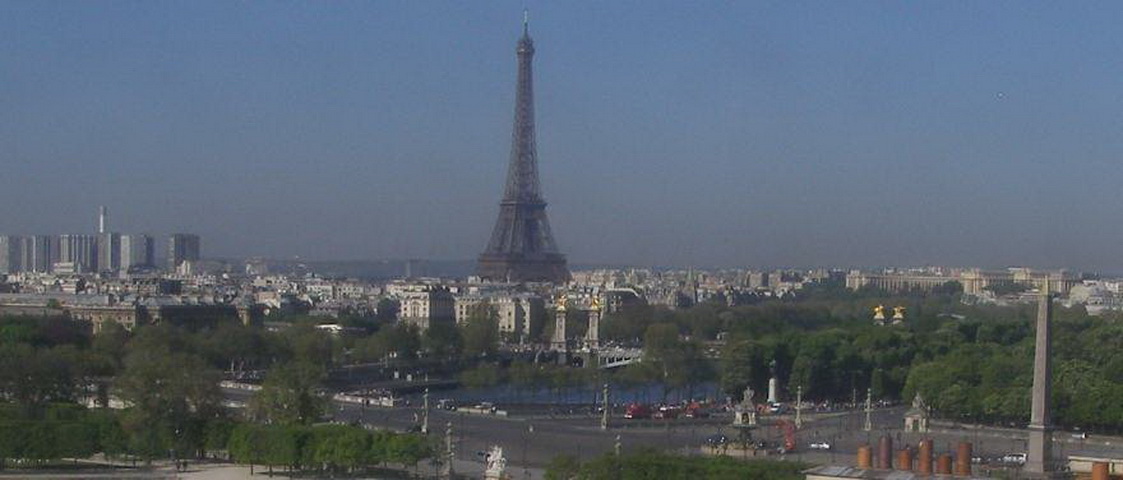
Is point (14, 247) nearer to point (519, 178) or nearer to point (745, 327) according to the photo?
point (519, 178)

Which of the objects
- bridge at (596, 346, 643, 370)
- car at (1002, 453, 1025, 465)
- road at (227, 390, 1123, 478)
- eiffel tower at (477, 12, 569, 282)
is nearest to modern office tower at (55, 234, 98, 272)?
eiffel tower at (477, 12, 569, 282)

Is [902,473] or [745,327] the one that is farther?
[745,327]

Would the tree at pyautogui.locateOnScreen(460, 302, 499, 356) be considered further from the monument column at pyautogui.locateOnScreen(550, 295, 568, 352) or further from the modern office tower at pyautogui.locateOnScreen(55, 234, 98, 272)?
the modern office tower at pyautogui.locateOnScreen(55, 234, 98, 272)

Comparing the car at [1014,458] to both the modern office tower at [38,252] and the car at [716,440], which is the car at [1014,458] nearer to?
the car at [716,440]

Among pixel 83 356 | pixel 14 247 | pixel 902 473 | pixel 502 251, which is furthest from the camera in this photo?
pixel 14 247

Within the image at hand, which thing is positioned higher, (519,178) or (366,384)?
(519,178)

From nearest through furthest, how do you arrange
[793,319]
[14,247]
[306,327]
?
[306,327] → [793,319] → [14,247]

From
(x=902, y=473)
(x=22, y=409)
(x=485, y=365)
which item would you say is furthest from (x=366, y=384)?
(x=902, y=473)

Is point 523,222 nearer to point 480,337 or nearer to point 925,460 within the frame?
point 480,337
